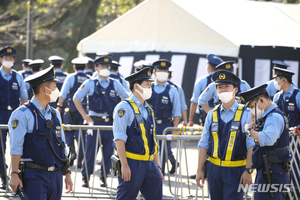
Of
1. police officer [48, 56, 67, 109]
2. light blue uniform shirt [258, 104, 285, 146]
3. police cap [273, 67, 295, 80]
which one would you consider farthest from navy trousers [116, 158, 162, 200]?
police officer [48, 56, 67, 109]

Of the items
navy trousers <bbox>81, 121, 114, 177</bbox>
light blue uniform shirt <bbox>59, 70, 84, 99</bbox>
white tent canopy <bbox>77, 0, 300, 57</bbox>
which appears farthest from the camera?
white tent canopy <bbox>77, 0, 300, 57</bbox>

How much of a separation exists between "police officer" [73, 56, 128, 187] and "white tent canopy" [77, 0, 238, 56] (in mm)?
5002

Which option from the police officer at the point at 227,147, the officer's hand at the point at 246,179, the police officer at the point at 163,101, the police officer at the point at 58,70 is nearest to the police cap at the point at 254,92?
the police officer at the point at 227,147

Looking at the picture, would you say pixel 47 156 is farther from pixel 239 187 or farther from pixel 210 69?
pixel 210 69

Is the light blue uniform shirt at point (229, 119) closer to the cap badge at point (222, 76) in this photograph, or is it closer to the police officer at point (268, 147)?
the police officer at point (268, 147)

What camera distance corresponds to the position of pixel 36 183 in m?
4.25

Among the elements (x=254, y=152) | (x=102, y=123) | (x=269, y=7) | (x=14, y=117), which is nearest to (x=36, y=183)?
(x=14, y=117)

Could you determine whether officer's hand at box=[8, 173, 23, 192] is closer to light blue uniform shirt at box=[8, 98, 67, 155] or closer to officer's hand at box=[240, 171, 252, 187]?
light blue uniform shirt at box=[8, 98, 67, 155]

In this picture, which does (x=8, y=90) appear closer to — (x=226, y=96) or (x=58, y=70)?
(x=58, y=70)

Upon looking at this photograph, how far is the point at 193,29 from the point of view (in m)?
12.9

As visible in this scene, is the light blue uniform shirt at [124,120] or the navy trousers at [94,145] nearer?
the light blue uniform shirt at [124,120]

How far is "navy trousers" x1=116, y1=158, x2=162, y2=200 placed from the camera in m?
4.76

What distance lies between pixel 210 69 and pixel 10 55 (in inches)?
169

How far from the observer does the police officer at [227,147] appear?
4816 mm
